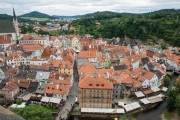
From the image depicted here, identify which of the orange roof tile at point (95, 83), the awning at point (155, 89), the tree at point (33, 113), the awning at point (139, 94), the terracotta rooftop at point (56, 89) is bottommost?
the awning at point (139, 94)

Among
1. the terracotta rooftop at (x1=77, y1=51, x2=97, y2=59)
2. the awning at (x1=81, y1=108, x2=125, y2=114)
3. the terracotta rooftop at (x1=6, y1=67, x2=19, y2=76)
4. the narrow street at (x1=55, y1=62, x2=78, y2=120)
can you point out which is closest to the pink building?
the terracotta rooftop at (x1=6, y1=67, x2=19, y2=76)

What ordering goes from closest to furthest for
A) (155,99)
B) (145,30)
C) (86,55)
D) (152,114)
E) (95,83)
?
(95,83) → (152,114) → (155,99) → (86,55) → (145,30)

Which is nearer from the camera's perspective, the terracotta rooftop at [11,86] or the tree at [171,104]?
the tree at [171,104]

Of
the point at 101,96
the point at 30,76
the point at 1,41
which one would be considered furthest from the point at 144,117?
the point at 1,41

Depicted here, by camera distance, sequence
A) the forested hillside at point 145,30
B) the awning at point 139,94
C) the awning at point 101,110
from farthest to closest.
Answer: the forested hillside at point 145,30
the awning at point 139,94
the awning at point 101,110

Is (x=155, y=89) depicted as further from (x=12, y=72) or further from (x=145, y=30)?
(x=145, y=30)

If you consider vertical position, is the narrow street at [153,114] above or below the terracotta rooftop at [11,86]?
below

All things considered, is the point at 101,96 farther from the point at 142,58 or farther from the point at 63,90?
the point at 142,58

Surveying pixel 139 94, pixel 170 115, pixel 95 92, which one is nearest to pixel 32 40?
pixel 95 92

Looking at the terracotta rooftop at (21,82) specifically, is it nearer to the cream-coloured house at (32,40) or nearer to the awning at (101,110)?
the awning at (101,110)

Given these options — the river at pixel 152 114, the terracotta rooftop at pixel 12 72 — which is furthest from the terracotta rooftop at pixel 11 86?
the river at pixel 152 114

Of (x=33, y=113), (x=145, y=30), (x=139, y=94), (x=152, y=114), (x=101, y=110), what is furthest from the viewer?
(x=145, y=30)
